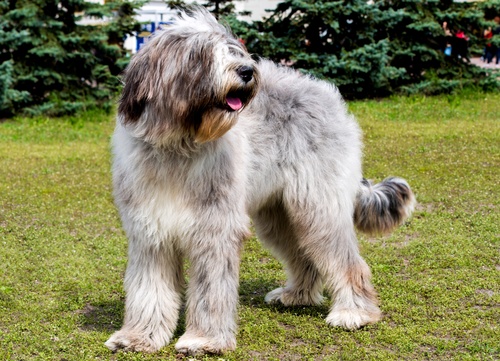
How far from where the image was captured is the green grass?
16.4 feet

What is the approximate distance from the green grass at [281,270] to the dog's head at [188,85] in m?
1.44

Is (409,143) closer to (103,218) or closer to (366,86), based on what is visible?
(366,86)

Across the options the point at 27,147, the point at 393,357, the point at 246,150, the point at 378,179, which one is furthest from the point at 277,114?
the point at 27,147

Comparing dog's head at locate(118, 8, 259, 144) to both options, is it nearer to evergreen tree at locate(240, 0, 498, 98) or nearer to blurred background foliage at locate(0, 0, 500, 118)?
blurred background foliage at locate(0, 0, 500, 118)

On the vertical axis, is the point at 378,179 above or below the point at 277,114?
below

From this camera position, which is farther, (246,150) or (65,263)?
(65,263)

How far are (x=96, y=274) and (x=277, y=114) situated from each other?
229cm

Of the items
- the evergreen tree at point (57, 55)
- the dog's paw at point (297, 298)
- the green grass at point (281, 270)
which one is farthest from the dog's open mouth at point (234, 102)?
the evergreen tree at point (57, 55)

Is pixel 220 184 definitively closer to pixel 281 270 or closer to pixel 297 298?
pixel 297 298

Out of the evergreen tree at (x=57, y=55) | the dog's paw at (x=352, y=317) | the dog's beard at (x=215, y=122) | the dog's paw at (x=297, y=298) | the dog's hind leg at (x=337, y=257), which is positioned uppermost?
the dog's beard at (x=215, y=122)

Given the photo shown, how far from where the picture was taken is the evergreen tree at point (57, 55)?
13.7m

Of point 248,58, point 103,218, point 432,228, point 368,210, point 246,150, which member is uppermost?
point 248,58

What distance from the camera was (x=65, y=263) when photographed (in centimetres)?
673

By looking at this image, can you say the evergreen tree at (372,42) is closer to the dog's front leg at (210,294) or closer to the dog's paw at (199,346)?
the dog's front leg at (210,294)
